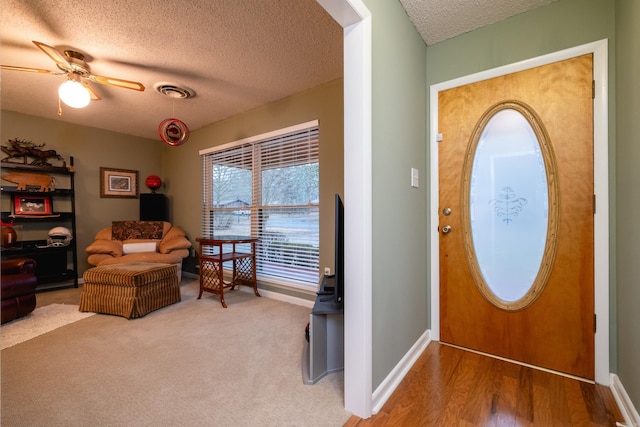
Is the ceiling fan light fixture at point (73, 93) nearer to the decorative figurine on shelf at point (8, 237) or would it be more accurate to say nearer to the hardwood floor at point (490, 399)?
the decorative figurine on shelf at point (8, 237)

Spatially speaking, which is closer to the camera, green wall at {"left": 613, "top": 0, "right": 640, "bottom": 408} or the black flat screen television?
green wall at {"left": 613, "top": 0, "right": 640, "bottom": 408}

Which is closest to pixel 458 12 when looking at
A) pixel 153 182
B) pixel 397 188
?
pixel 397 188

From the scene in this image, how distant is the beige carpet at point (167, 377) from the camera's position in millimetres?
1432

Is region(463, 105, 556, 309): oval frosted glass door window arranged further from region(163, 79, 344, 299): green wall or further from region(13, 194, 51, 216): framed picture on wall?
region(13, 194, 51, 216): framed picture on wall

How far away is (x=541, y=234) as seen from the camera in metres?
1.85

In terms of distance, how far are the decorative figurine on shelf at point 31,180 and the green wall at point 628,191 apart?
231 inches

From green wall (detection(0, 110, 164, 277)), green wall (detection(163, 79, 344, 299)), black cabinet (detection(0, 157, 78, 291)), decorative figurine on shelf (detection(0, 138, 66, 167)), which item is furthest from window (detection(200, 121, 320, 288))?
decorative figurine on shelf (detection(0, 138, 66, 167))

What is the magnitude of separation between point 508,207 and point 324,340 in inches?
62.3

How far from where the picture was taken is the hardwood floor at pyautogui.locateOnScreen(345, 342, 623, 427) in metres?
1.39

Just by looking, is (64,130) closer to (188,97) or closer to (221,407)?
(188,97)

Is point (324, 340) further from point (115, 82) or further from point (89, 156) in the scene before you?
point (89, 156)

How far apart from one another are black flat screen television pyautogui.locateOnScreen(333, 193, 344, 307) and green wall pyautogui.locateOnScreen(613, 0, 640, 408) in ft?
4.66

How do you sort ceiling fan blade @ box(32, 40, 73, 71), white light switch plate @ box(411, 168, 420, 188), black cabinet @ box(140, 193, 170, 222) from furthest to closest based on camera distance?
black cabinet @ box(140, 193, 170, 222), ceiling fan blade @ box(32, 40, 73, 71), white light switch plate @ box(411, 168, 420, 188)

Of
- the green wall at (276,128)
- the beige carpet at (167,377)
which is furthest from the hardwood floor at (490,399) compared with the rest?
the green wall at (276,128)
